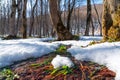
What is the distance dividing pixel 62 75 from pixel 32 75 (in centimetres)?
45

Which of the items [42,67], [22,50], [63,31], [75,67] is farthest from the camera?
[63,31]

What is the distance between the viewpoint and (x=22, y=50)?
475 cm

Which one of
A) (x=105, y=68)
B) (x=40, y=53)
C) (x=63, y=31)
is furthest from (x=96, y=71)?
(x=63, y=31)

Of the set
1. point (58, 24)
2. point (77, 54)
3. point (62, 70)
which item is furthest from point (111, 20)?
point (58, 24)

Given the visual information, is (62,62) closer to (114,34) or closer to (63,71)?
(63,71)

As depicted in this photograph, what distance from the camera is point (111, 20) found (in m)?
5.91

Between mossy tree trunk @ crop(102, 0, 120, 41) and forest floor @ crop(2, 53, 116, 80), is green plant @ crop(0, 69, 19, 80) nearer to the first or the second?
forest floor @ crop(2, 53, 116, 80)

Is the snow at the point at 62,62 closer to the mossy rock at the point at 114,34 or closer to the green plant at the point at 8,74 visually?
the green plant at the point at 8,74

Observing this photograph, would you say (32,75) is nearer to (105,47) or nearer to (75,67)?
(75,67)

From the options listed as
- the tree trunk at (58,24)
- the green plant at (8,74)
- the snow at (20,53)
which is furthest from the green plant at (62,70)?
the tree trunk at (58,24)

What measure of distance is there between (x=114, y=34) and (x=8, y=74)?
2.43 metres

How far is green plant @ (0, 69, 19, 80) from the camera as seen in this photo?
3805mm

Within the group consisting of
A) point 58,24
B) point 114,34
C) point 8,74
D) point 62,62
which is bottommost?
point 8,74

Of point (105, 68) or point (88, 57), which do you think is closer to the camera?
point (105, 68)
